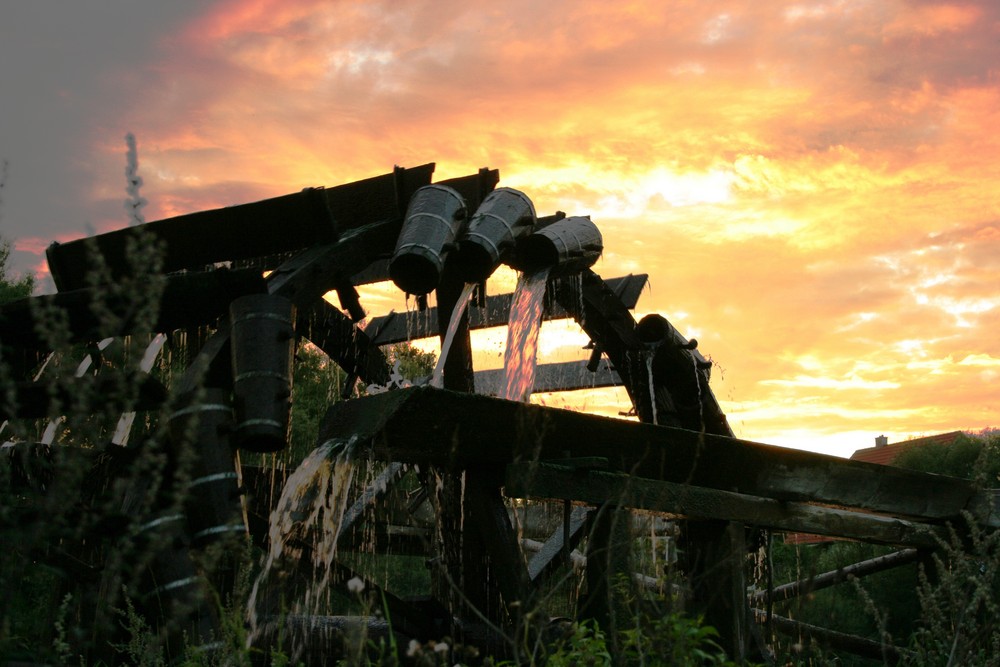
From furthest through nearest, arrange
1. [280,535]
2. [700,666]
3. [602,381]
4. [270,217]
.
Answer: [602,381] < [270,217] < [280,535] < [700,666]

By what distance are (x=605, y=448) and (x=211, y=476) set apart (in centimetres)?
223

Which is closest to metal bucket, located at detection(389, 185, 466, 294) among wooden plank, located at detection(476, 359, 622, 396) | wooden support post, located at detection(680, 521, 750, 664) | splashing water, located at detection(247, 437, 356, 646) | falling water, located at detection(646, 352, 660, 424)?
splashing water, located at detection(247, 437, 356, 646)

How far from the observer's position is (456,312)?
805cm

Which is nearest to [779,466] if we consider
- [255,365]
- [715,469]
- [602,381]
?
[715,469]

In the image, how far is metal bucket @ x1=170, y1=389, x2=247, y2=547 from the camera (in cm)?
542

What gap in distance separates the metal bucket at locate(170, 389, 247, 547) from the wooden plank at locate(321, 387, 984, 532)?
3.97 feet

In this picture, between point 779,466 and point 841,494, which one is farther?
point 841,494

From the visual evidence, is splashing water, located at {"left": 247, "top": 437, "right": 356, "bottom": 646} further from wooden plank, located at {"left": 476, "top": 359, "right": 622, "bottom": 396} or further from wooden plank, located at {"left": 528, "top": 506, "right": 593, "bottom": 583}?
wooden plank, located at {"left": 476, "top": 359, "right": 622, "bottom": 396}

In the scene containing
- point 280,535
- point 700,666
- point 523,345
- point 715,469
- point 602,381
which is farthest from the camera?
point 602,381

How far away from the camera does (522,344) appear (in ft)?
25.6

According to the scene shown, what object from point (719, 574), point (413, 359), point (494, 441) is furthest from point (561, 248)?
point (413, 359)

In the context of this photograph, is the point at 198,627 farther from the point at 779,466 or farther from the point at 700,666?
the point at 779,466

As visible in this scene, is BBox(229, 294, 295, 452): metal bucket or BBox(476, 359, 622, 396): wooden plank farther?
BBox(476, 359, 622, 396): wooden plank

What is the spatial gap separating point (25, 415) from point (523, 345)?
139 inches
